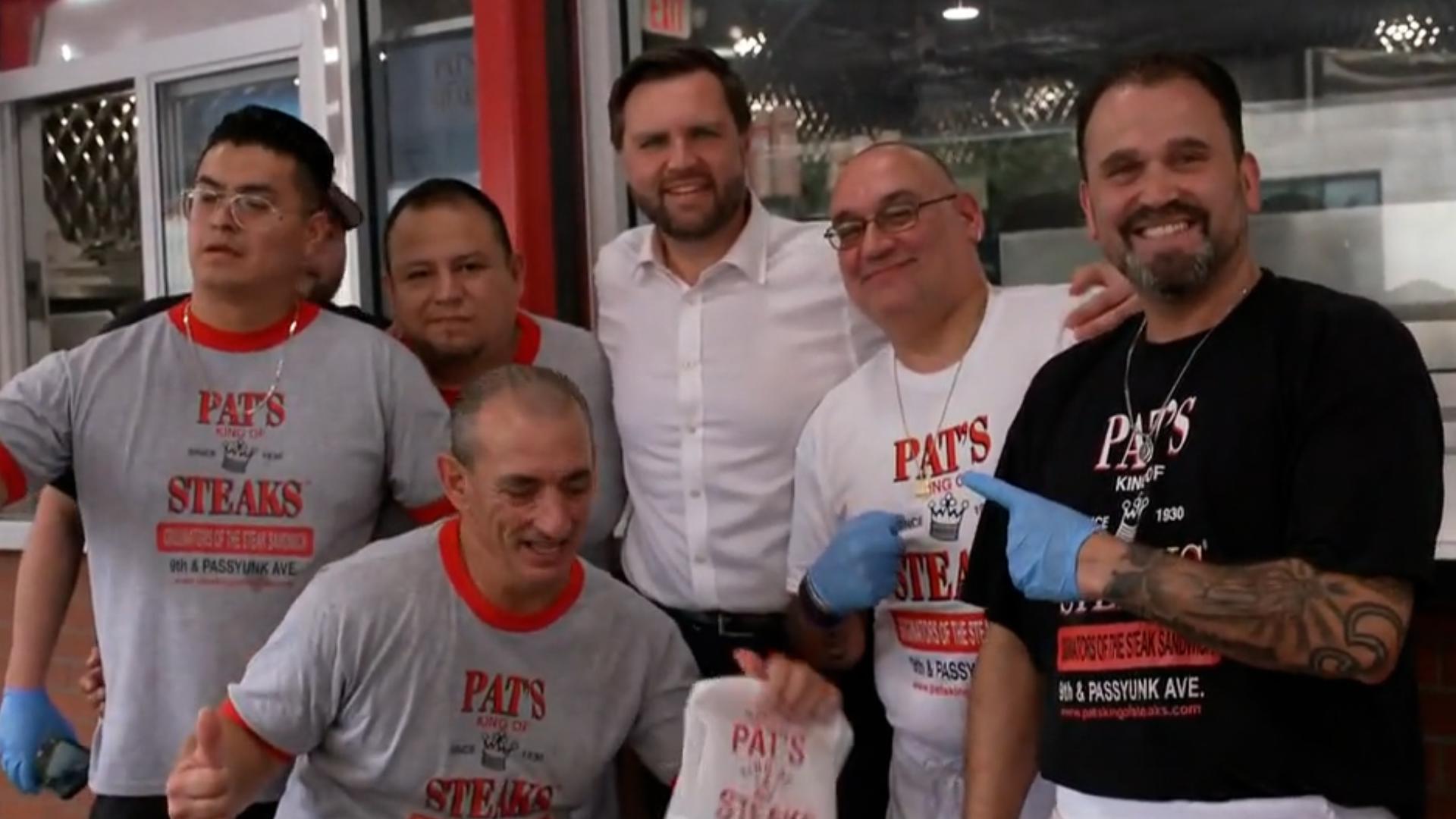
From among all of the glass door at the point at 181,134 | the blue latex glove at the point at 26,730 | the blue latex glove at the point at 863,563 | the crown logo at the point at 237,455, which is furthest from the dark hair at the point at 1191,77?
the glass door at the point at 181,134

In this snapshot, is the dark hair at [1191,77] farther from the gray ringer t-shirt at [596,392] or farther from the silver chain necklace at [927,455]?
the gray ringer t-shirt at [596,392]

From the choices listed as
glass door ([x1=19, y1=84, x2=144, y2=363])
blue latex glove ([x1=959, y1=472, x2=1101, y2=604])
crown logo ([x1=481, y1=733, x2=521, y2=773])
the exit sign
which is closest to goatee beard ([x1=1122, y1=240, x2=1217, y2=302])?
blue latex glove ([x1=959, y1=472, x2=1101, y2=604])

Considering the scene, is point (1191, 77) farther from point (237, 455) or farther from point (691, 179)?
point (237, 455)

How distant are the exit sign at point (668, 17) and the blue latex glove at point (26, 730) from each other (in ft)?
5.43

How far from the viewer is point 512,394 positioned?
1.90 m

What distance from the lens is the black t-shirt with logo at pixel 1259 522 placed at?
60.3 inches

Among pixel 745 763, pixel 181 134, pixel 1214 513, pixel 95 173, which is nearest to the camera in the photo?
pixel 1214 513

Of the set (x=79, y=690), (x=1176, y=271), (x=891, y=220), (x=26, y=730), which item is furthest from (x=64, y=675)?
(x=1176, y=271)

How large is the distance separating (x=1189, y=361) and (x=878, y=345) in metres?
0.73

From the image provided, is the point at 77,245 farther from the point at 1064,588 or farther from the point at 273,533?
the point at 1064,588

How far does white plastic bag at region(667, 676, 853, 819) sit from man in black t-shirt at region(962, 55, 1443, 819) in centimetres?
28

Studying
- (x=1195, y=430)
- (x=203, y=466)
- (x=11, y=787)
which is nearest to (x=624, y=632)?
(x=203, y=466)

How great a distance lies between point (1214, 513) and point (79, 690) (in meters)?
2.77

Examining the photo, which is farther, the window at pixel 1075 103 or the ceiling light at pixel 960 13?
the ceiling light at pixel 960 13
